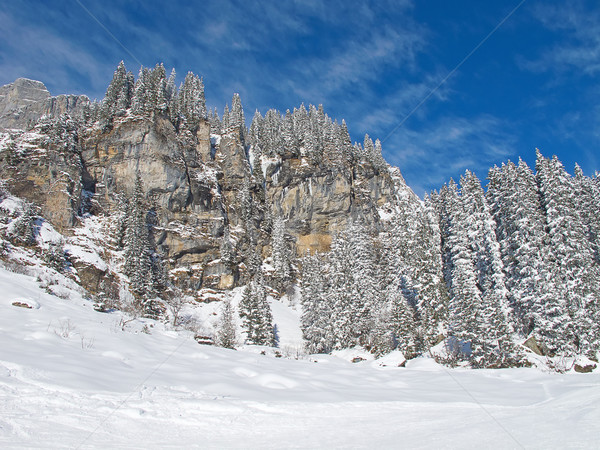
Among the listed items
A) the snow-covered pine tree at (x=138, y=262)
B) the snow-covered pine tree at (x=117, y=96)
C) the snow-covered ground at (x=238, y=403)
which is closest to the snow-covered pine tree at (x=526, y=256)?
the snow-covered ground at (x=238, y=403)

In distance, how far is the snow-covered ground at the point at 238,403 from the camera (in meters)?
5.14

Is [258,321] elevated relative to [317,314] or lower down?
lower down

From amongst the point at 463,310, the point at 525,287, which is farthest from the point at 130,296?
the point at 525,287

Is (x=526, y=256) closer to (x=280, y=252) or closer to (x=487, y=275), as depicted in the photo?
(x=487, y=275)

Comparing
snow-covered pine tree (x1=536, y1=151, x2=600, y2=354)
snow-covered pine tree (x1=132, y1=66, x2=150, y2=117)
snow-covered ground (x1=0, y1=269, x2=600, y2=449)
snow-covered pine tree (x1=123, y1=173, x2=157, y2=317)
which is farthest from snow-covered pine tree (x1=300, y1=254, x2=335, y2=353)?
snow-covered pine tree (x1=132, y1=66, x2=150, y2=117)

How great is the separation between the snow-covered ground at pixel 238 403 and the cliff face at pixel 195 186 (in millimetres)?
61789

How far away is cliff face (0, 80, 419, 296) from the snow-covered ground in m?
61.8

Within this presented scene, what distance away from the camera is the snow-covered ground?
5.14 m

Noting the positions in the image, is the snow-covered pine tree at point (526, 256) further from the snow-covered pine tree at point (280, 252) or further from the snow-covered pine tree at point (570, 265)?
the snow-covered pine tree at point (280, 252)

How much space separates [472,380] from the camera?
11250 millimetres

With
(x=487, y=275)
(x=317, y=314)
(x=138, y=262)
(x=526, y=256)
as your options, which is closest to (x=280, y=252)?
(x=317, y=314)

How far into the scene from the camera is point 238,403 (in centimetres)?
713

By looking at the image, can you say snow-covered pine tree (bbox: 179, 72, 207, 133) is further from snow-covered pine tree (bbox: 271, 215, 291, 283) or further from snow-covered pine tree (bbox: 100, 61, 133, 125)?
snow-covered pine tree (bbox: 271, 215, 291, 283)

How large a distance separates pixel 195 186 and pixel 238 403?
82045 mm
